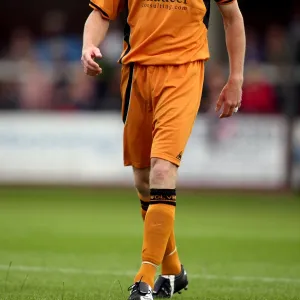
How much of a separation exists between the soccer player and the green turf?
2.68ft

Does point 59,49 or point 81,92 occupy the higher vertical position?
point 59,49

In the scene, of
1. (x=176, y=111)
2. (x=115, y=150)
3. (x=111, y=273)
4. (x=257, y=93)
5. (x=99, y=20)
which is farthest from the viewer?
(x=257, y=93)

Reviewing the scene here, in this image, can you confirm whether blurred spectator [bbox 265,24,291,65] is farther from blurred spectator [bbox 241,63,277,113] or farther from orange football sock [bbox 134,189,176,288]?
orange football sock [bbox 134,189,176,288]

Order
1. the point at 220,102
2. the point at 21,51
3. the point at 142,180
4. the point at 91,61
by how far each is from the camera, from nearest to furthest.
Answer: the point at 91,61
the point at 220,102
the point at 142,180
the point at 21,51

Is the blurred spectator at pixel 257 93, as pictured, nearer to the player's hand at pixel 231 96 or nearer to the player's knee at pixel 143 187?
the player's knee at pixel 143 187

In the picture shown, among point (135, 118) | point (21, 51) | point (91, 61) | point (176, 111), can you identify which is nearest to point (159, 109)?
point (176, 111)

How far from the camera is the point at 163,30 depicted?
6.93m

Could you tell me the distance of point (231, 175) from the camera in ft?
66.1

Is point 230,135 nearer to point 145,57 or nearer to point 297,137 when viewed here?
point 297,137

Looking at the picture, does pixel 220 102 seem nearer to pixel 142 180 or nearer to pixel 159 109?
pixel 159 109

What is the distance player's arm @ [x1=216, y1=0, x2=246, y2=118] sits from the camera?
7.02 m

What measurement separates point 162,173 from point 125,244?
16.3 ft

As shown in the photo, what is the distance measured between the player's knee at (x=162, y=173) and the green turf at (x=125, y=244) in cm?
89

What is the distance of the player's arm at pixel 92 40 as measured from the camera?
6.61m
